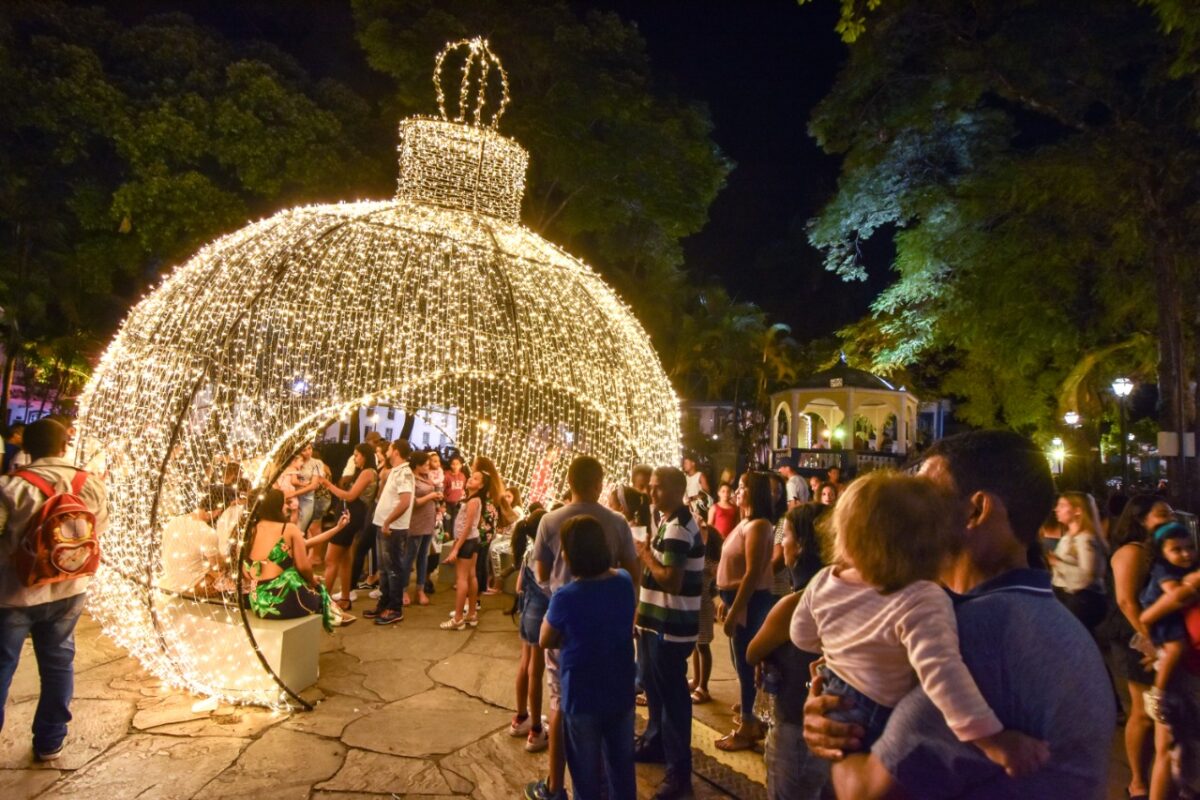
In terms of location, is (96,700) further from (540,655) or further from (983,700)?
(983,700)

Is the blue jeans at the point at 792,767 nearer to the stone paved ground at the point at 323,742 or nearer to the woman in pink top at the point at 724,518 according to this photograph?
the stone paved ground at the point at 323,742

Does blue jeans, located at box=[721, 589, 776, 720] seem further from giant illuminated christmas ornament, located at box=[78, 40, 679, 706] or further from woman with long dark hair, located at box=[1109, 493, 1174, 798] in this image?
giant illuminated christmas ornament, located at box=[78, 40, 679, 706]

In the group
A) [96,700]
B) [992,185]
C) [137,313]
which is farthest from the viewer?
[992,185]

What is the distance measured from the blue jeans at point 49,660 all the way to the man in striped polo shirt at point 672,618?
10.8 feet

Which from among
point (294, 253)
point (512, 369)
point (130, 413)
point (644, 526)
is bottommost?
point (644, 526)

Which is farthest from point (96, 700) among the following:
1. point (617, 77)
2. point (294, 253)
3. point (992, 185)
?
point (992, 185)

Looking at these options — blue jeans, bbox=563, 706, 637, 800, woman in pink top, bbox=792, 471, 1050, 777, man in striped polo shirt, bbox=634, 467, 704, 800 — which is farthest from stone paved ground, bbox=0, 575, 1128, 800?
woman in pink top, bbox=792, 471, 1050, 777

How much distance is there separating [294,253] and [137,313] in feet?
5.07

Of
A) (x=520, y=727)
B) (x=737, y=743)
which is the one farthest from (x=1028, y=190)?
(x=520, y=727)

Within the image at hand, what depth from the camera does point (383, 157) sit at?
1541 centimetres

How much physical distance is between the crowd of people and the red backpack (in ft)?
0.27

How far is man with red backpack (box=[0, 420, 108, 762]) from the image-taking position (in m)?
3.86

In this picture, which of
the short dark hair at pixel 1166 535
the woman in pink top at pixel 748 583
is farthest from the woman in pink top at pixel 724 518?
the short dark hair at pixel 1166 535

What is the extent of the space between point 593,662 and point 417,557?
5.28 m
